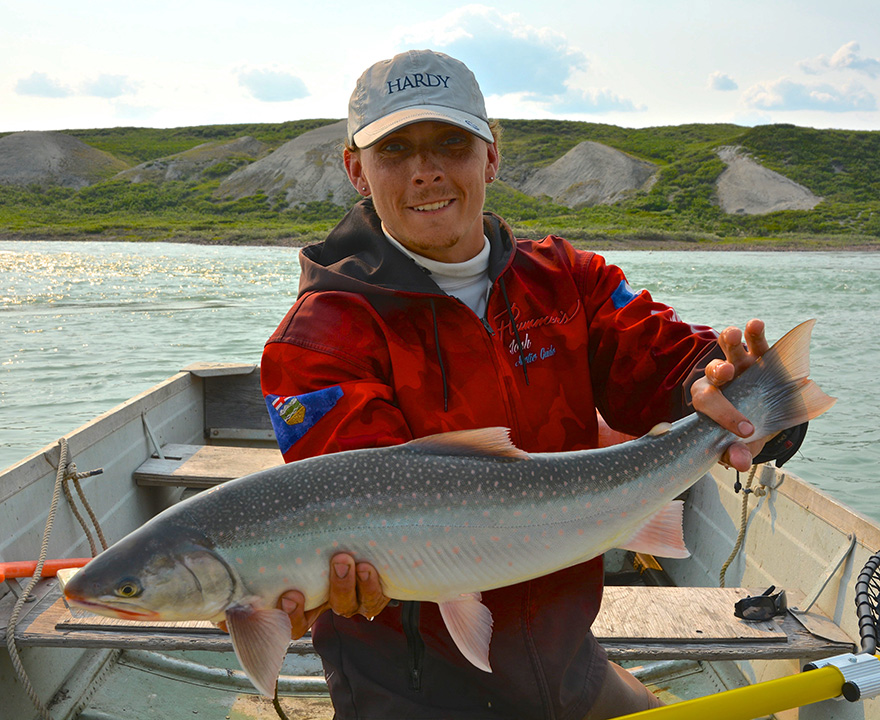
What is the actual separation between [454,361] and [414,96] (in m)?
0.98

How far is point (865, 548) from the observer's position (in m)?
3.52

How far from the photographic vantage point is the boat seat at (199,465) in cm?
564

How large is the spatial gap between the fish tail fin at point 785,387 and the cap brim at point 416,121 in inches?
50.5

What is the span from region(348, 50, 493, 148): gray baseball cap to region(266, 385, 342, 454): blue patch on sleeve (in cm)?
95

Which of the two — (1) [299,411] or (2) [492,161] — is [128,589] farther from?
(2) [492,161]

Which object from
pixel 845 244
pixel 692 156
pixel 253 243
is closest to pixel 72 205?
pixel 253 243

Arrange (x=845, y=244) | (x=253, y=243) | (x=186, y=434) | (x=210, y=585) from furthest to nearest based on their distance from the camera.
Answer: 1. (x=253, y=243)
2. (x=845, y=244)
3. (x=186, y=434)
4. (x=210, y=585)

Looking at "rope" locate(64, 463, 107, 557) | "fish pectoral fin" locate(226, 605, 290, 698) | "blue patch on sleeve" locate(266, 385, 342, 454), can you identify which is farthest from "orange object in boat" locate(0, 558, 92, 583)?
"fish pectoral fin" locate(226, 605, 290, 698)

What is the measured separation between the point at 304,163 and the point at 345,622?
95.3 metres

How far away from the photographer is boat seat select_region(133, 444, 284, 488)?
18.5 ft

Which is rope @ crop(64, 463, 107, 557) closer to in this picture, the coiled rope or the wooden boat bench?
the coiled rope

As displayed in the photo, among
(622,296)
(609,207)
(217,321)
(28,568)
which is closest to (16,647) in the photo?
(28,568)

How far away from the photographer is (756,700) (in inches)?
82.0

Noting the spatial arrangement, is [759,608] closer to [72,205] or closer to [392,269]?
[392,269]
